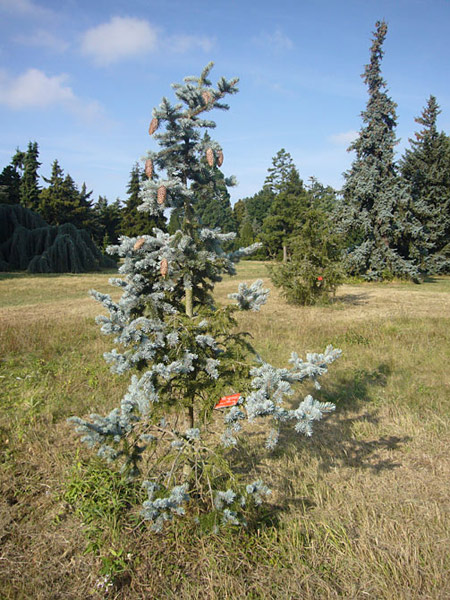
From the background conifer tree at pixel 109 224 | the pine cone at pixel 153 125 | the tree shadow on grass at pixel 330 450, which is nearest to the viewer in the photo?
the pine cone at pixel 153 125

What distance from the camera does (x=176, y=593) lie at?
7.76ft

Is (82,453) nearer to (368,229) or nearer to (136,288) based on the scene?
(136,288)

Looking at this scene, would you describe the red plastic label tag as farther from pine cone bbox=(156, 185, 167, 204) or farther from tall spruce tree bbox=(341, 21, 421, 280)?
tall spruce tree bbox=(341, 21, 421, 280)

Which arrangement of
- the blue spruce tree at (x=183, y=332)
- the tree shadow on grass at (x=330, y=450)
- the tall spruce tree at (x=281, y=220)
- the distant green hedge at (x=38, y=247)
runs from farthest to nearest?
the tall spruce tree at (x=281, y=220), the distant green hedge at (x=38, y=247), the tree shadow on grass at (x=330, y=450), the blue spruce tree at (x=183, y=332)

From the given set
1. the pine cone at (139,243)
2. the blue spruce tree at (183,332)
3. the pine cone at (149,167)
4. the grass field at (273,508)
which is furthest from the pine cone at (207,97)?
the grass field at (273,508)

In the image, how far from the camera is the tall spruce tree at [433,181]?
25.9 meters

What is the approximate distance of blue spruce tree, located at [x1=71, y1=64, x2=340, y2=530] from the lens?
255cm

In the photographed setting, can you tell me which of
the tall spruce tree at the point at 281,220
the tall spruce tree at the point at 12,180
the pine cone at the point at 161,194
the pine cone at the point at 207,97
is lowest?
the pine cone at the point at 161,194

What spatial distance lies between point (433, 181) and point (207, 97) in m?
27.9

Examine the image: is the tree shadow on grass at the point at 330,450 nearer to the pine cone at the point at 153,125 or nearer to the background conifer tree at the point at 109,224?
Answer: the pine cone at the point at 153,125

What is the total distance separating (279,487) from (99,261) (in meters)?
27.6

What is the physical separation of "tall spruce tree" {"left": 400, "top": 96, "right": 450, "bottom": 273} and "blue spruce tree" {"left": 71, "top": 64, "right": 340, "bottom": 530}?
25304 mm

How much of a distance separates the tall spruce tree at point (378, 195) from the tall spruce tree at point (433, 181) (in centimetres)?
303

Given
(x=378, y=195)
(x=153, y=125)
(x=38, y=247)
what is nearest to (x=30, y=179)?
(x=38, y=247)
